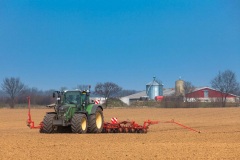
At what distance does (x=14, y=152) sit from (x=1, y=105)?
A: 218 ft


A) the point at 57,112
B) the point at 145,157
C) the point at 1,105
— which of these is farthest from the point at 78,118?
the point at 1,105

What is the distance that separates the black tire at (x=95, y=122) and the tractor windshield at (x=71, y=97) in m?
0.97

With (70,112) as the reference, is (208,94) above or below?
above

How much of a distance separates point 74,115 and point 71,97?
1.40 m

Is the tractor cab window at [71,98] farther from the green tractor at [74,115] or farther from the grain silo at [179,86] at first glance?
the grain silo at [179,86]

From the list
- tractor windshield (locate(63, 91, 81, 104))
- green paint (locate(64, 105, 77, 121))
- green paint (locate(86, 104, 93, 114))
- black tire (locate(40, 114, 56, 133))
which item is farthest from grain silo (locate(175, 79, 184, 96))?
black tire (locate(40, 114, 56, 133))

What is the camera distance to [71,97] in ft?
71.8

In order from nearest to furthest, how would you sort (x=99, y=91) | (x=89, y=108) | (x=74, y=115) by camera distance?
(x=74, y=115), (x=89, y=108), (x=99, y=91)

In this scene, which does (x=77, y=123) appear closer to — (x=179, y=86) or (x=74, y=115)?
(x=74, y=115)

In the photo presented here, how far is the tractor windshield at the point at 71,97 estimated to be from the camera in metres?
21.8

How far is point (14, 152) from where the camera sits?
43.5ft

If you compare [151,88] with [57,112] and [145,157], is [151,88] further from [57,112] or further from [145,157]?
[145,157]

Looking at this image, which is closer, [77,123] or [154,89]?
[77,123]

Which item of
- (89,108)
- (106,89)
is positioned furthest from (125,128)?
(106,89)
